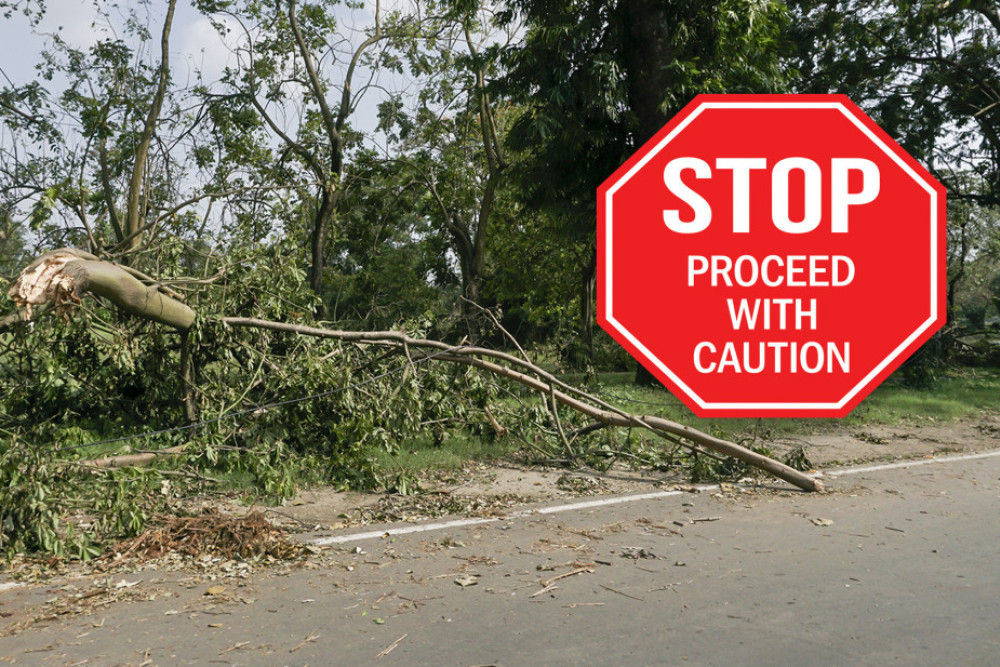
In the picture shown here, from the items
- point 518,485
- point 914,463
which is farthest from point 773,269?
point 518,485

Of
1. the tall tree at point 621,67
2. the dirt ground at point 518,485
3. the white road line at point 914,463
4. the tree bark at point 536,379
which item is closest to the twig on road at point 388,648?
the dirt ground at point 518,485

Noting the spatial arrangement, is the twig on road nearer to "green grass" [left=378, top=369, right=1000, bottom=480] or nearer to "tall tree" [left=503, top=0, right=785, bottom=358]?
"green grass" [left=378, top=369, right=1000, bottom=480]

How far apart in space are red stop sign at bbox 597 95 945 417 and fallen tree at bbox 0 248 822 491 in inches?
71.5

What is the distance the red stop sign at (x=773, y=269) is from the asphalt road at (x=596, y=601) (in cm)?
336

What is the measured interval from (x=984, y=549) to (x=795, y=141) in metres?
5.10

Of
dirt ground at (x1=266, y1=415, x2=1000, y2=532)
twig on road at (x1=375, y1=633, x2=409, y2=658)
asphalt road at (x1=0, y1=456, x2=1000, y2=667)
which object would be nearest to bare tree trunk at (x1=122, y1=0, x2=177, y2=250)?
dirt ground at (x1=266, y1=415, x2=1000, y2=532)

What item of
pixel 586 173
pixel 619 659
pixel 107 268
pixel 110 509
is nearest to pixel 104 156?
pixel 586 173

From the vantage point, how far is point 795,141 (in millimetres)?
9305

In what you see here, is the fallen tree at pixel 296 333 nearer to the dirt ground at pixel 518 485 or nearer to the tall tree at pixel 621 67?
the dirt ground at pixel 518 485

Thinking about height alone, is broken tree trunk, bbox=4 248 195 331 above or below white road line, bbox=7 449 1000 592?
above

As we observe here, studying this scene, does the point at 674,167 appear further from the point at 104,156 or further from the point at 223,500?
the point at 104,156

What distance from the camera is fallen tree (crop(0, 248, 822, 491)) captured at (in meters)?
6.37

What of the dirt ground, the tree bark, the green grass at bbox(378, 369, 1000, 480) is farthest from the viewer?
the green grass at bbox(378, 369, 1000, 480)

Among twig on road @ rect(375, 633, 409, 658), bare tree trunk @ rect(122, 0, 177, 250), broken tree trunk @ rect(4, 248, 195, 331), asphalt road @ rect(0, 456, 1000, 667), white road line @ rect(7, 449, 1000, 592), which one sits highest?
bare tree trunk @ rect(122, 0, 177, 250)
